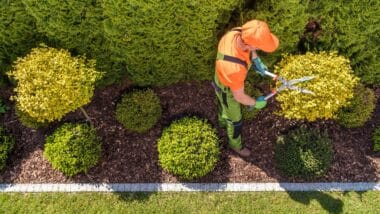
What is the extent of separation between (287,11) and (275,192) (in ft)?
12.2

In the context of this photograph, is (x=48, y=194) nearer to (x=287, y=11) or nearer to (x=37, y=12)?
(x=37, y=12)

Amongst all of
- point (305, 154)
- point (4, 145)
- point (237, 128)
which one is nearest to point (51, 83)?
point (4, 145)

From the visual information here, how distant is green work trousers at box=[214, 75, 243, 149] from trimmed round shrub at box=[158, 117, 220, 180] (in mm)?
381

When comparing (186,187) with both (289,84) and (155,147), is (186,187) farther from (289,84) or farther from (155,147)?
(289,84)

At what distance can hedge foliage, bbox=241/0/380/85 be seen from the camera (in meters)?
8.57

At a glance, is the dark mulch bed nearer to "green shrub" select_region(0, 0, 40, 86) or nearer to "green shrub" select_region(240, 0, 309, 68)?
"green shrub" select_region(0, 0, 40, 86)

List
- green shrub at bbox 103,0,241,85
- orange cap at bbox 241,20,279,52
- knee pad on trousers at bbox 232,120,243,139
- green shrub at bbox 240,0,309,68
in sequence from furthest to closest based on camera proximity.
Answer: knee pad on trousers at bbox 232,120,243,139 < green shrub at bbox 240,0,309,68 < green shrub at bbox 103,0,241,85 < orange cap at bbox 241,20,279,52

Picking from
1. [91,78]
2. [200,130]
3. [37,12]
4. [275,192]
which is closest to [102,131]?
[91,78]

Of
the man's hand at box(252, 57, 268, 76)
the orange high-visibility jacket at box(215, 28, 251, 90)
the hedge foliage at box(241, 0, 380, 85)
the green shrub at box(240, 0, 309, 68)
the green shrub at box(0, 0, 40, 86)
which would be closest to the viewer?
the orange high-visibility jacket at box(215, 28, 251, 90)

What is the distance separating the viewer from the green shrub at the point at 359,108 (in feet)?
31.1

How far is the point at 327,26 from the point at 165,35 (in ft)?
10.6

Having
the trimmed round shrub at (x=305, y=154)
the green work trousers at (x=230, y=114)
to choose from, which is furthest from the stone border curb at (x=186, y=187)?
the green work trousers at (x=230, y=114)

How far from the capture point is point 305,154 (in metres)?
9.34

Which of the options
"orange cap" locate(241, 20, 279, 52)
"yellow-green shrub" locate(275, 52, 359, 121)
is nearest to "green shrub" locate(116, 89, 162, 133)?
"yellow-green shrub" locate(275, 52, 359, 121)
